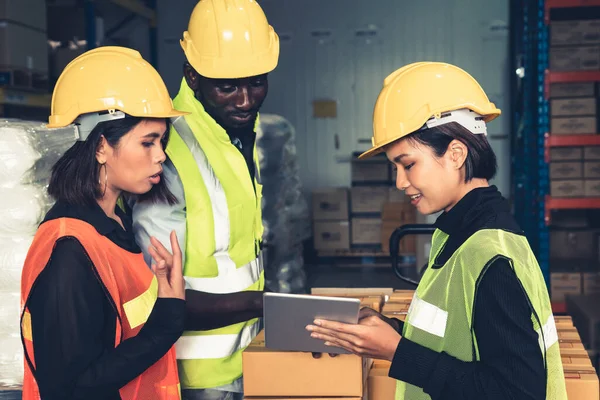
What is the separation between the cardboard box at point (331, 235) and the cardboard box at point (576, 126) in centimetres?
403

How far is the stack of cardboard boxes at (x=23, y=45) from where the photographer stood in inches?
209

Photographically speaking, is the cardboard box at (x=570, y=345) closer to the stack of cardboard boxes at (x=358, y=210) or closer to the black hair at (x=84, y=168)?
the black hair at (x=84, y=168)

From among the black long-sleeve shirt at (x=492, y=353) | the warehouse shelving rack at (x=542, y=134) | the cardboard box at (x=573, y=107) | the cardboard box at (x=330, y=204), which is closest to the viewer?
the black long-sleeve shirt at (x=492, y=353)

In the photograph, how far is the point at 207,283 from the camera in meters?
2.46

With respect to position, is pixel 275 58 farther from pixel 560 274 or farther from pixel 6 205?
pixel 560 274

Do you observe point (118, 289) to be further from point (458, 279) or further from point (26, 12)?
point (26, 12)

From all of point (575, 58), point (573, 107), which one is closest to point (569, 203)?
point (573, 107)

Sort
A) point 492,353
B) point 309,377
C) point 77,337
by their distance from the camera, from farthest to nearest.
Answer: point 309,377 → point 77,337 → point 492,353

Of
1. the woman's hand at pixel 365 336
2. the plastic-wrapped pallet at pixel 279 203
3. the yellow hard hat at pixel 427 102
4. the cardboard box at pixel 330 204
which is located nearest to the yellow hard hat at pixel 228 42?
the yellow hard hat at pixel 427 102

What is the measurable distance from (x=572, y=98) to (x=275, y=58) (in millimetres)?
4280

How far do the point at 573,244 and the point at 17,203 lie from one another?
5.49m

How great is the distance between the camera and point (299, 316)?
6.38ft

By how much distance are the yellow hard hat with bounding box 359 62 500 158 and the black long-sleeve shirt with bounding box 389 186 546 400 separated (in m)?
0.22

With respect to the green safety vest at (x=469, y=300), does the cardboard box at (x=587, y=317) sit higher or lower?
lower
